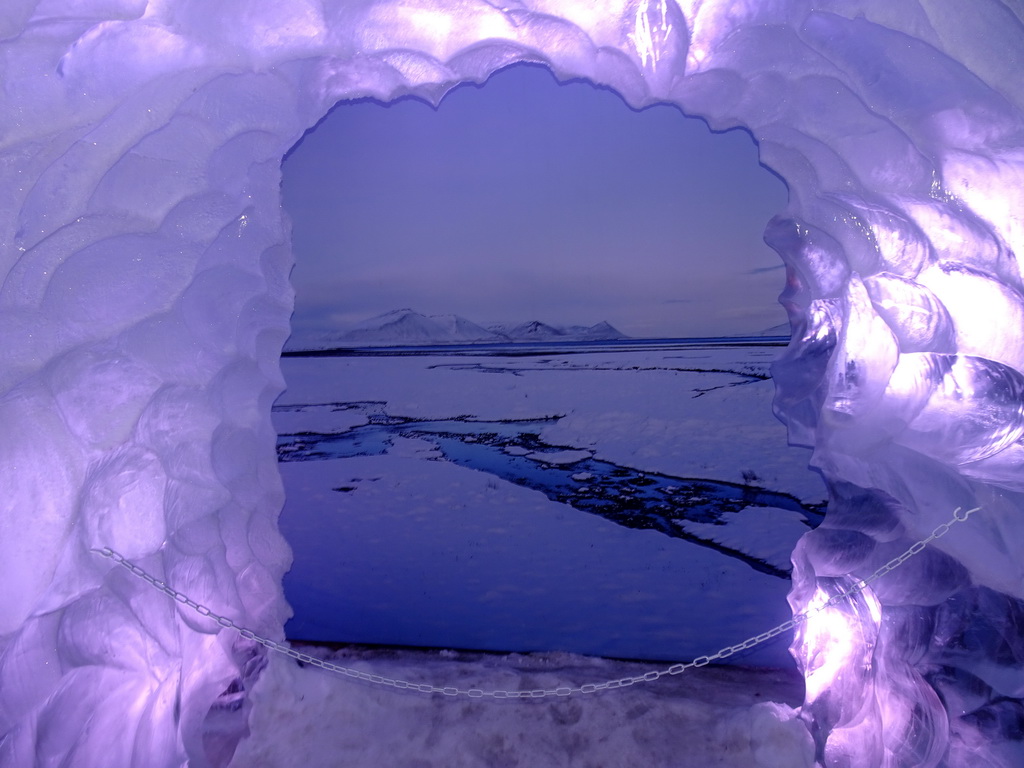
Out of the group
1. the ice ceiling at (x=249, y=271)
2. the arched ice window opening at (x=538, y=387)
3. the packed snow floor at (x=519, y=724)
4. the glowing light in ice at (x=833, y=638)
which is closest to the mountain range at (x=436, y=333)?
the arched ice window opening at (x=538, y=387)

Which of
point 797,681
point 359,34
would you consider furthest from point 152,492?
point 797,681

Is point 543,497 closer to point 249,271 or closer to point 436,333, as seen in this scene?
point 436,333

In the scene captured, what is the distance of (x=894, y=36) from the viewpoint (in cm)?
200

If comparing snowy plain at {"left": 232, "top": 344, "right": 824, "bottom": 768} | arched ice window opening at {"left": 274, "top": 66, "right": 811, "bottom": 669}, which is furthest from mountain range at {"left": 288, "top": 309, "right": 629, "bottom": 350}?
snowy plain at {"left": 232, "top": 344, "right": 824, "bottom": 768}

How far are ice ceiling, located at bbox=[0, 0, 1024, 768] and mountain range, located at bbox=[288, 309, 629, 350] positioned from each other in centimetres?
183

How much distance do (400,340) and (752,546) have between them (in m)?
2.81

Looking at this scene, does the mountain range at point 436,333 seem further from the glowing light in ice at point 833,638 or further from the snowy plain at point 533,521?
the glowing light in ice at point 833,638

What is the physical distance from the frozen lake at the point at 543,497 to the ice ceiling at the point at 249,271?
4.47ft

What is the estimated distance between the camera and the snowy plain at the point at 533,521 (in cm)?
403

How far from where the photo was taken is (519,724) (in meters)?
3.09

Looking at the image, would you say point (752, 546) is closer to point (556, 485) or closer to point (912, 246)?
point (556, 485)

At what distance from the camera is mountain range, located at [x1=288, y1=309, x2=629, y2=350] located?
180 inches

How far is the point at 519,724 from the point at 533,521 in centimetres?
147

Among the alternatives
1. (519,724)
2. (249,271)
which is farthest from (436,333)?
(519,724)
